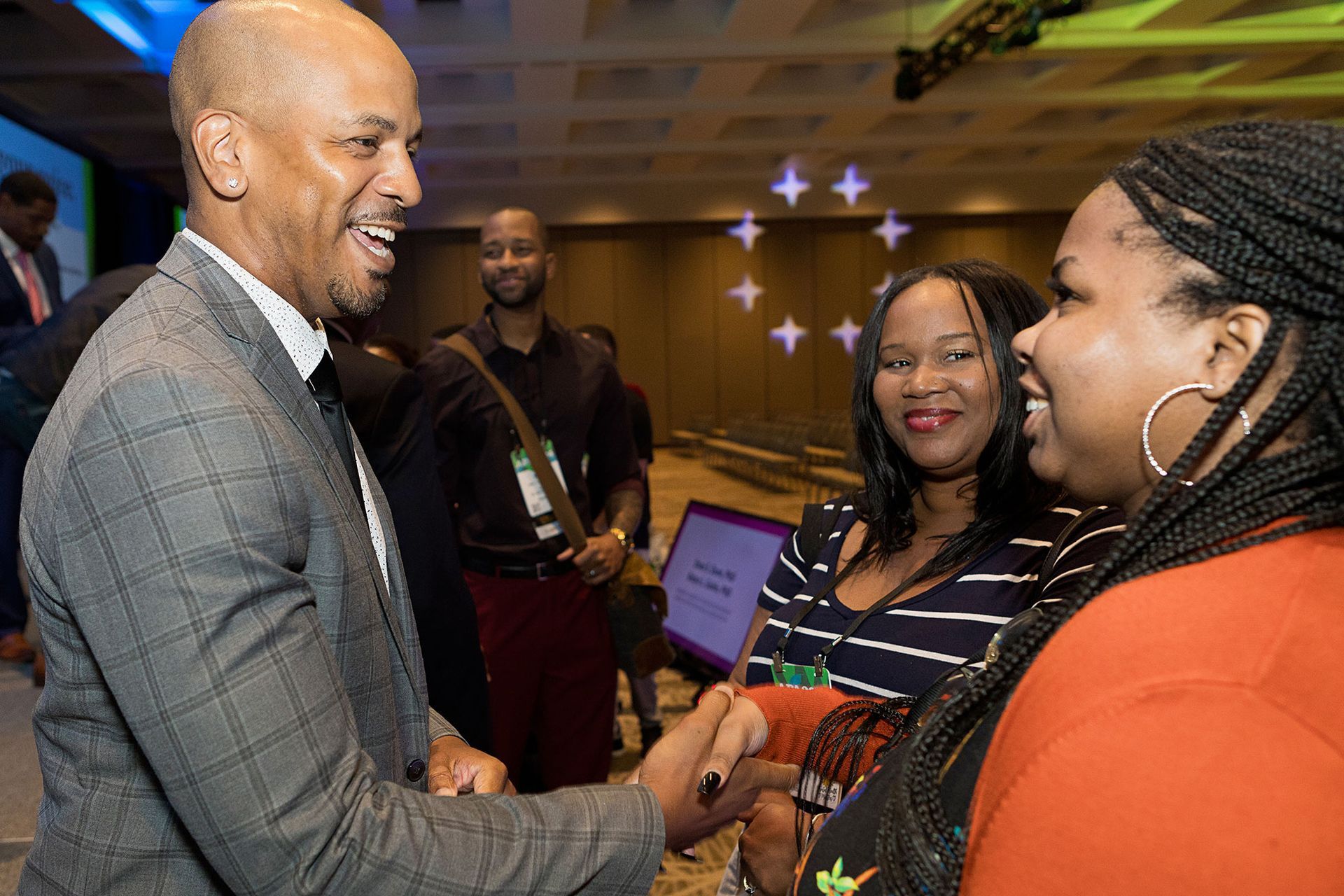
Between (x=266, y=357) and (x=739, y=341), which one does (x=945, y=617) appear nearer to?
(x=266, y=357)

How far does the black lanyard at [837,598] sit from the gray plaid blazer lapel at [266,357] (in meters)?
0.78

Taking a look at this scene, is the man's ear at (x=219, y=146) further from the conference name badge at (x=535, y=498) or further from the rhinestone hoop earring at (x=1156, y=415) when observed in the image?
the conference name badge at (x=535, y=498)

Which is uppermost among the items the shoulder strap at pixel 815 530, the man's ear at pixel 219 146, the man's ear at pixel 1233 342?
the man's ear at pixel 219 146

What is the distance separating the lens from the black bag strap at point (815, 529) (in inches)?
74.9

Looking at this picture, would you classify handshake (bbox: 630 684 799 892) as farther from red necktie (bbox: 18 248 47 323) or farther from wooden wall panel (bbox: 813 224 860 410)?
wooden wall panel (bbox: 813 224 860 410)

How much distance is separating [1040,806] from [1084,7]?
8708 mm

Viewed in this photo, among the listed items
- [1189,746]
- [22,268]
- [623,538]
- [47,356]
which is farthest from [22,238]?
[1189,746]

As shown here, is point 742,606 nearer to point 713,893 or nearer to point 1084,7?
point 713,893

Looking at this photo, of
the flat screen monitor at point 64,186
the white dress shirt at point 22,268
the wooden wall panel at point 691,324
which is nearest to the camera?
the white dress shirt at point 22,268

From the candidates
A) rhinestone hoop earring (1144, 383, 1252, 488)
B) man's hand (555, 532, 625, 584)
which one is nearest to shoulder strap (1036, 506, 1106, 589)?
rhinestone hoop earring (1144, 383, 1252, 488)

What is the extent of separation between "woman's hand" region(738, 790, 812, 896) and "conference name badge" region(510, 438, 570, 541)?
71.9 inches

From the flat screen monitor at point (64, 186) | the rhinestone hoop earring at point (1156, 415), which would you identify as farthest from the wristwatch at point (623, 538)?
the flat screen monitor at point (64, 186)

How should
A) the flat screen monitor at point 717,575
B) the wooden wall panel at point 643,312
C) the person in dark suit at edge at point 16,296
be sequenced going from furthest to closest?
the wooden wall panel at point 643,312 → the person in dark suit at edge at point 16,296 → the flat screen monitor at point 717,575

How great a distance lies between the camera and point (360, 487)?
1.29 metres
